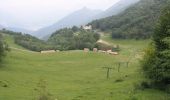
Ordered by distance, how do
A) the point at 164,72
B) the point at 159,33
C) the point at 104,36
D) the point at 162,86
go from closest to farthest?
the point at 164,72
the point at 162,86
the point at 159,33
the point at 104,36

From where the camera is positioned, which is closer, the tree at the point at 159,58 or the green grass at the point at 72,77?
the tree at the point at 159,58

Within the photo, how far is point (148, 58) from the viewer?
6266cm

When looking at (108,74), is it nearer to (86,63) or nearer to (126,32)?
(86,63)

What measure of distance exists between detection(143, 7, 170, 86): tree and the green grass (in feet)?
8.56

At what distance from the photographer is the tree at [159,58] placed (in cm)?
5338

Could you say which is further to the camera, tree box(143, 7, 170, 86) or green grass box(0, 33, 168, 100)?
green grass box(0, 33, 168, 100)

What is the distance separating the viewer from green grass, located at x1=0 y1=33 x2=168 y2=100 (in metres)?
55.2

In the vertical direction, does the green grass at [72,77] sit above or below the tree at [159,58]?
below

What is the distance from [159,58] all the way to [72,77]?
110ft

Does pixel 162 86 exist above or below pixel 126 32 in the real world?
below

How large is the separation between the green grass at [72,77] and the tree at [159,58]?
103 inches

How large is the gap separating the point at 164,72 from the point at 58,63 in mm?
62885

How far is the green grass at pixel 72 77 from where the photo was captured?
55.2m

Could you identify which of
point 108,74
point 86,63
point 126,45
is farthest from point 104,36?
point 108,74
